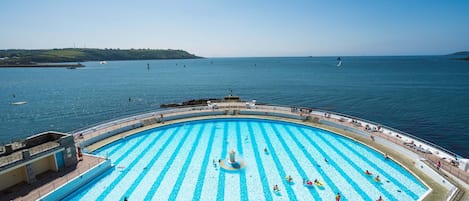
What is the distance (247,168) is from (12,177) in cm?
1331

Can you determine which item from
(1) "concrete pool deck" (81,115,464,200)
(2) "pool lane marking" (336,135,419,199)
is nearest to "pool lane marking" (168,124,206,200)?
(1) "concrete pool deck" (81,115,464,200)

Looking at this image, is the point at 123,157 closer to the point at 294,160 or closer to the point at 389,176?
the point at 294,160

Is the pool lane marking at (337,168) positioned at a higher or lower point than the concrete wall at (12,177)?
lower

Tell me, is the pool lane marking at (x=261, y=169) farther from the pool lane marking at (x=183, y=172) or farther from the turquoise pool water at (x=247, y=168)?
the pool lane marking at (x=183, y=172)

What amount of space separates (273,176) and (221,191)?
3.67 m

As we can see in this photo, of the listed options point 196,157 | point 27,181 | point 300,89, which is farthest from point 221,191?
point 300,89

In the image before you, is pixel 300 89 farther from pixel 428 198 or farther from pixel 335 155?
pixel 428 198

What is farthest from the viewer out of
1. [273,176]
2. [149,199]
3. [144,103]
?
[144,103]

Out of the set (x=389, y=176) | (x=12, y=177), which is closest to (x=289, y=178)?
(x=389, y=176)

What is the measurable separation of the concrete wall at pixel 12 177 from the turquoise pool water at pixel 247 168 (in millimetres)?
3029

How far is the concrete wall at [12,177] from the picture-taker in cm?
1252

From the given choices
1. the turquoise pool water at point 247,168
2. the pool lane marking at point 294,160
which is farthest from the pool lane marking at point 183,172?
the pool lane marking at point 294,160

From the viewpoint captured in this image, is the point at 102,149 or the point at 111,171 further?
the point at 102,149

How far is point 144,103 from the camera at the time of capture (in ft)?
151
